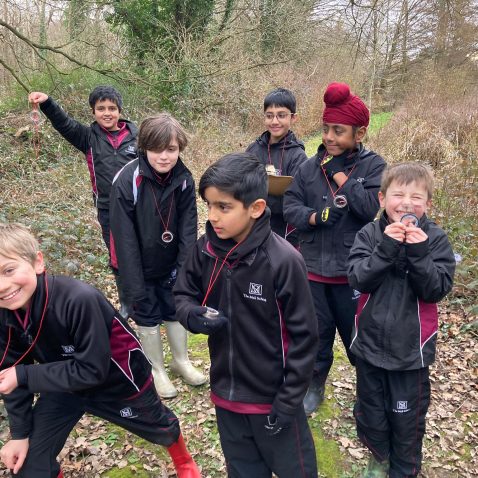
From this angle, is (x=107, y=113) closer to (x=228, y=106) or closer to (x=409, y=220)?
(x=409, y=220)

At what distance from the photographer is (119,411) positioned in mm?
2344

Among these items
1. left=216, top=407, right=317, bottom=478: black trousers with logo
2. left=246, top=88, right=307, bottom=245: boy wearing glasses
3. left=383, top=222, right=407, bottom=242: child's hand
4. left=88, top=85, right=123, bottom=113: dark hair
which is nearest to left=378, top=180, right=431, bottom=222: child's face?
left=383, top=222, right=407, bottom=242: child's hand

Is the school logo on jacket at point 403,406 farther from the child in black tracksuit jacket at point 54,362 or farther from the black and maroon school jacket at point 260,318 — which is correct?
the child in black tracksuit jacket at point 54,362

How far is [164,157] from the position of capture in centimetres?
289

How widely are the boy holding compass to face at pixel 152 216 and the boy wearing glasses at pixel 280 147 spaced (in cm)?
86

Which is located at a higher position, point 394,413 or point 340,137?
point 340,137

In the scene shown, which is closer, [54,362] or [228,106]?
[54,362]

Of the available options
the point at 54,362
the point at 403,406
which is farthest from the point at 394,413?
the point at 54,362

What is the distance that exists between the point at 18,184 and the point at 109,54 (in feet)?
22.5

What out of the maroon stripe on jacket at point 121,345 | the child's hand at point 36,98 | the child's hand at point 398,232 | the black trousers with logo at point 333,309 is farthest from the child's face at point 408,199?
the child's hand at point 36,98

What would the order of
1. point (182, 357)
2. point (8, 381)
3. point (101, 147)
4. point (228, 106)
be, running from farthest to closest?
point (228, 106)
point (101, 147)
point (182, 357)
point (8, 381)

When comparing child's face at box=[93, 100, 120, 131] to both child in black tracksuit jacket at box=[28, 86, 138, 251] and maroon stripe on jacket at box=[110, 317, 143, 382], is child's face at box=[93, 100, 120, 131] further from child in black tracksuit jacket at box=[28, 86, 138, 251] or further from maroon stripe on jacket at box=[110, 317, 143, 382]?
maroon stripe on jacket at box=[110, 317, 143, 382]

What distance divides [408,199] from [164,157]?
1.58m

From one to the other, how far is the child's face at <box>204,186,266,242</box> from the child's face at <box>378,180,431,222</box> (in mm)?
776
